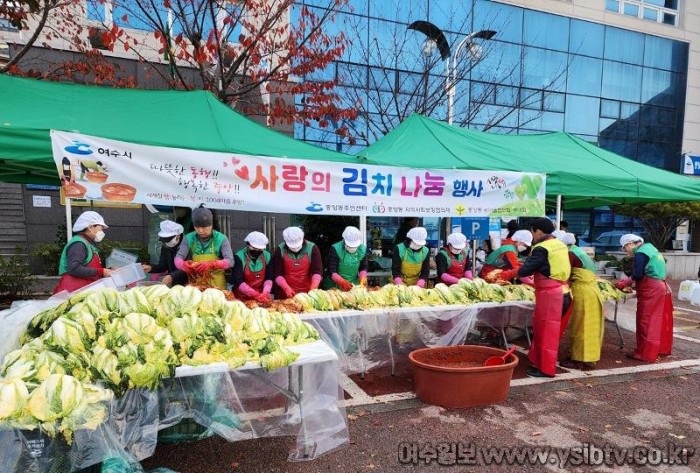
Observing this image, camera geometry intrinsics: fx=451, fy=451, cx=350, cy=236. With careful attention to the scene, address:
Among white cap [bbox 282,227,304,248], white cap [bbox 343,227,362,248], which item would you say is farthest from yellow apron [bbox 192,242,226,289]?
white cap [bbox 343,227,362,248]

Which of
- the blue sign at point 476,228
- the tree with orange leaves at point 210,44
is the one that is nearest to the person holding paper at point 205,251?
the tree with orange leaves at point 210,44

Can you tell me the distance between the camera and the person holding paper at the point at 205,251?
15.4 feet

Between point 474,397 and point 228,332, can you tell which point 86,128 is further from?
point 474,397

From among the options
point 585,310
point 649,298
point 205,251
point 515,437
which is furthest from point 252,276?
point 649,298

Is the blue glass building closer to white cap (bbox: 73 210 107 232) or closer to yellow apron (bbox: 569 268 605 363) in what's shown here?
yellow apron (bbox: 569 268 605 363)

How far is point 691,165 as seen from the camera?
19.9m

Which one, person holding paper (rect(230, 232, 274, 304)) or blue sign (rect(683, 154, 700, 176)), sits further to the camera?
blue sign (rect(683, 154, 700, 176))

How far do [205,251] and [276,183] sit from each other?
1.08 m

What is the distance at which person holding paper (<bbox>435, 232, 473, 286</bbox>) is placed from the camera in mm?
6020

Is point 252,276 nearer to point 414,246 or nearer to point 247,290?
point 247,290

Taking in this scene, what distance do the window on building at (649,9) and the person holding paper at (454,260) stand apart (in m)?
17.9

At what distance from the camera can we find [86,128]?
168 inches

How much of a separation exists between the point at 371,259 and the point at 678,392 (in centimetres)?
609

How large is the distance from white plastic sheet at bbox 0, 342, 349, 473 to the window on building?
70.0 ft
